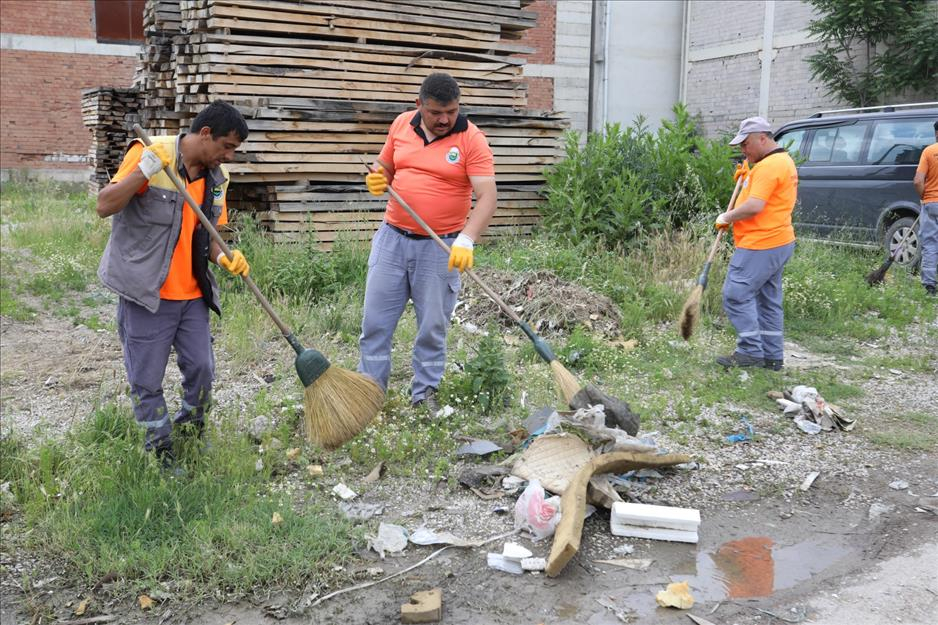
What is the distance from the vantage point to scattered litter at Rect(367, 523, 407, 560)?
347 cm

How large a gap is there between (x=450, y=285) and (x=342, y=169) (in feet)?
14.5

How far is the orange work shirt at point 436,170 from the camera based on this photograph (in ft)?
15.0

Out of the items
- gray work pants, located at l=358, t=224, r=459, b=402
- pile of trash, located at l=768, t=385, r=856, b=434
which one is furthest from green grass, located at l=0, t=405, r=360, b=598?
pile of trash, located at l=768, t=385, r=856, b=434

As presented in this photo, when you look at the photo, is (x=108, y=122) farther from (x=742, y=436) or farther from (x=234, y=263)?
(x=742, y=436)

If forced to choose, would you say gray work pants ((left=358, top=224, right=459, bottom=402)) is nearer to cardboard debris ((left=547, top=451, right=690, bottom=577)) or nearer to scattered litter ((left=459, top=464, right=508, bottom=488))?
scattered litter ((left=459, top=464, right=508, bottom=488))

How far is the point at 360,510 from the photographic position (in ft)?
12.5

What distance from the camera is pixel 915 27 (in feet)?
47.1

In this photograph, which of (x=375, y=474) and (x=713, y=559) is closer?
(x=713, y=559)

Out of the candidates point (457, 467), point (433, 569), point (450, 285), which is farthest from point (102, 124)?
point (433, 569)

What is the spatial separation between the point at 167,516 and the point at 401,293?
185cm

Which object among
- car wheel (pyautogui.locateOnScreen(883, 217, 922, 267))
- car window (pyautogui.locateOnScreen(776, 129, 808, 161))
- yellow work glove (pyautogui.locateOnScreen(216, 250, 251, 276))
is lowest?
car wheel (pyautogui.locateOnScreen(883, 217, 922, 267))

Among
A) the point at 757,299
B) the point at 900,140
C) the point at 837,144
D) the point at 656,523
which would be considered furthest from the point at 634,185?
the point at 656,523

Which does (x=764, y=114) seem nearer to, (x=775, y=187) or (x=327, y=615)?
(x=775, y=187)

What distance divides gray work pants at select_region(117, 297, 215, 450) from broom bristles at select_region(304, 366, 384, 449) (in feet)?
1.72
